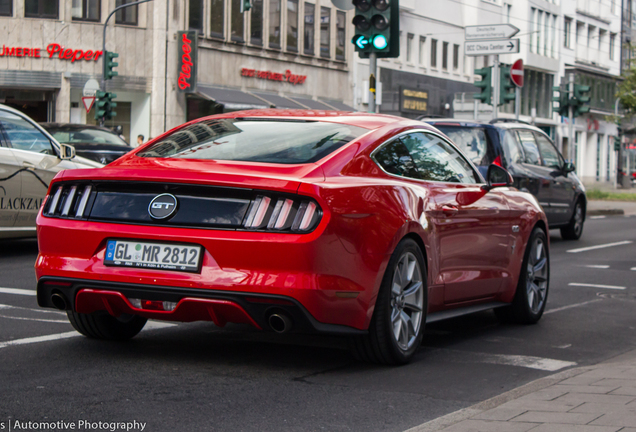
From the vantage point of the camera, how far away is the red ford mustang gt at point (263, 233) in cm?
504

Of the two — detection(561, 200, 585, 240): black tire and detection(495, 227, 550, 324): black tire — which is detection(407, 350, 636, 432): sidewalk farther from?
detection(561, 200, 585, 240): black tire

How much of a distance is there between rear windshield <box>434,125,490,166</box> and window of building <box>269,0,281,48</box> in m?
31.4

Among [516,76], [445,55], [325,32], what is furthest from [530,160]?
[445,55]

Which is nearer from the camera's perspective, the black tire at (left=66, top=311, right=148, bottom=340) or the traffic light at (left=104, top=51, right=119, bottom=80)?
the black tire at (left=66, top=311, right=148, bottom=340)

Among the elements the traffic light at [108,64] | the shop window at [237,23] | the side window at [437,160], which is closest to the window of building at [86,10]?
the traffic light at [108,64]

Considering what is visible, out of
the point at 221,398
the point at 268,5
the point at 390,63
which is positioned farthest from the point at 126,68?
the point at 221,398

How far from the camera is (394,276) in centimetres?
563

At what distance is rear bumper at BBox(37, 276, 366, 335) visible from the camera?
503 centimetres

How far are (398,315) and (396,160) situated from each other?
978 millimetres

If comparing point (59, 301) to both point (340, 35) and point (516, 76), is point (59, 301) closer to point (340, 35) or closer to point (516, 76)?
point (516, 76)

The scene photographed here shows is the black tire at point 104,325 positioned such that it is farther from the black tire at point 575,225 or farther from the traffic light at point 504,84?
the traffic light at point 504,84

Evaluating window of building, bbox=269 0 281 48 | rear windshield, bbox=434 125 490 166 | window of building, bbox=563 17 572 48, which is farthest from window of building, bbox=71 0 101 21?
window of building, bbox=563 17 572 48

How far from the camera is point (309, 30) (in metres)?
47.3

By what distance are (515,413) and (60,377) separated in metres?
2.27
